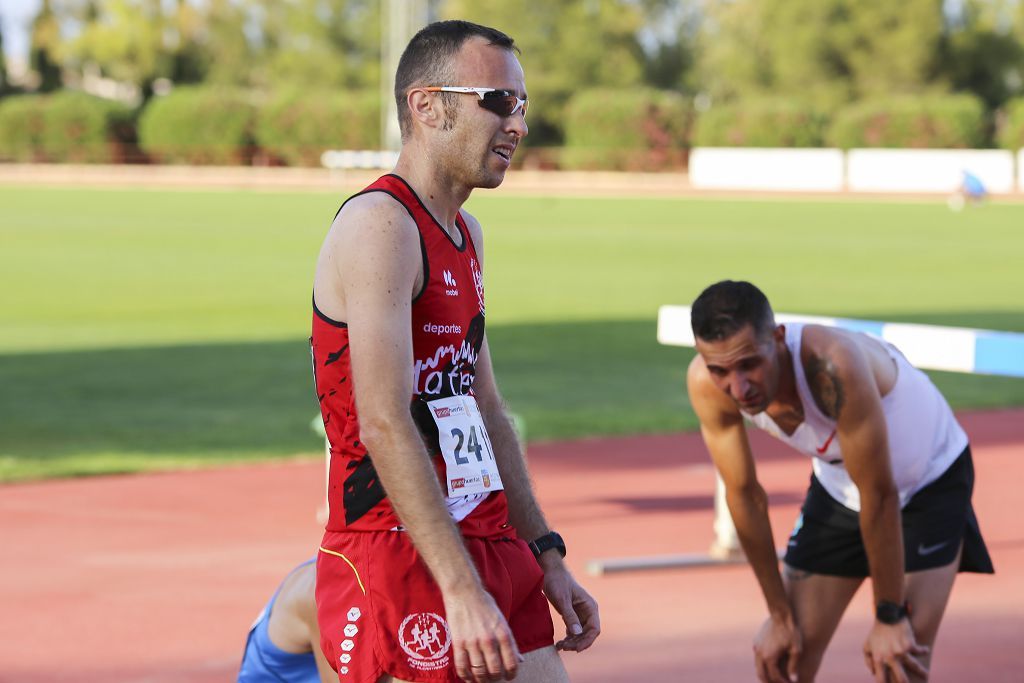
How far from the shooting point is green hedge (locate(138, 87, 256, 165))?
7444cm

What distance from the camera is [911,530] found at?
16.9 feet

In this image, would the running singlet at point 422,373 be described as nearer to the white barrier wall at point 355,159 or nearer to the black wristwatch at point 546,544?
the black wristwatch at point 546,544

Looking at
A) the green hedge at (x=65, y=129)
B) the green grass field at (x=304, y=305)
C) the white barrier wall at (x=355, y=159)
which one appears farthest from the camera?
the green hedge at (x=65, y=129)

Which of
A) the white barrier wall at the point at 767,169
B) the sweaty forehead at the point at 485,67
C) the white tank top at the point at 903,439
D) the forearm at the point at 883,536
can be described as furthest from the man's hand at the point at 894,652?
the white barrier wall at the point at 767,169

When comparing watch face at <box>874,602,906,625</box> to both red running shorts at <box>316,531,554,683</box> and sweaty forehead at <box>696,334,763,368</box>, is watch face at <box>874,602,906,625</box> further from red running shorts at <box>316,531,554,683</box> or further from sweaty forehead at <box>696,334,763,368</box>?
red running shorts at <box>316,531,554,683</box>

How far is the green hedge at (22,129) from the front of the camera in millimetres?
75938

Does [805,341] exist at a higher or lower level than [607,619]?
higher

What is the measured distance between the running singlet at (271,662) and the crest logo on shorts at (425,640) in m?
1.25

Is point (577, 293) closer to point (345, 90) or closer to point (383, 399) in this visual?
point (383, 399)

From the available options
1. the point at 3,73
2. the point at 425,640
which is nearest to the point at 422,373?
the point at 425,640

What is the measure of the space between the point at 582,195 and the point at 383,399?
53.5m

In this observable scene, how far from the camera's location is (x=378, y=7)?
92.8 metres

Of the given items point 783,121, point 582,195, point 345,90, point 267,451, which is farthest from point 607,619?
point 345,90

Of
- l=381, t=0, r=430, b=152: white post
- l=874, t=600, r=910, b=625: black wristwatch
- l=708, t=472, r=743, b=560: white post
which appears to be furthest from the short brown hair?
l=381, t=0, r=430, b=152: white post
